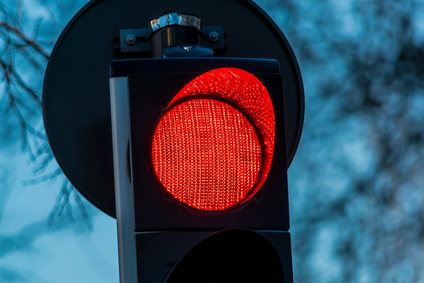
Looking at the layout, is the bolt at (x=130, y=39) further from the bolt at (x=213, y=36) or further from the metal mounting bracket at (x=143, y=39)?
the bolt at (x=213, y=36)

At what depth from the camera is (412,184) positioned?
5223 mm

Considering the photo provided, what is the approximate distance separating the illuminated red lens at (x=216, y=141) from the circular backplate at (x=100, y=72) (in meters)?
0.19

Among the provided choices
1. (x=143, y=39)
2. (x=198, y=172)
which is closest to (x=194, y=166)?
(x=198, y=172)

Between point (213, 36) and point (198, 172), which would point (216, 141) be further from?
point (213, 36)

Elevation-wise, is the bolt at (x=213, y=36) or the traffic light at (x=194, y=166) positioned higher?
the bolt at (x=213, y=36)

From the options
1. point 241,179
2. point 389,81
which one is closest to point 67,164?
point 241,179

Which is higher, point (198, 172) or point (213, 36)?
point (213, 36)

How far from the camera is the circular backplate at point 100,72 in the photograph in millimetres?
1589

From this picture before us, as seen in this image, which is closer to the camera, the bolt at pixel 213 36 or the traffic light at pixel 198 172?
the traffic light at pixel 198 172

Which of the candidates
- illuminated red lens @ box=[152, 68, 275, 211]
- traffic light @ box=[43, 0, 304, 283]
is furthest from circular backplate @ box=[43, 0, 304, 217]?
illuminated red lens @ box=[152, 68, 275, 211]

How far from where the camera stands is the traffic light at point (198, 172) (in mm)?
1334

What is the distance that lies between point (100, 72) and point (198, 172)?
1.29 ft

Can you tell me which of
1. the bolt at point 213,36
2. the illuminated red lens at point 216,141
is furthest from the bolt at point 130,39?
the illuminated red lens at point 216,141

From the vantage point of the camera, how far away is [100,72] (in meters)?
1.64
